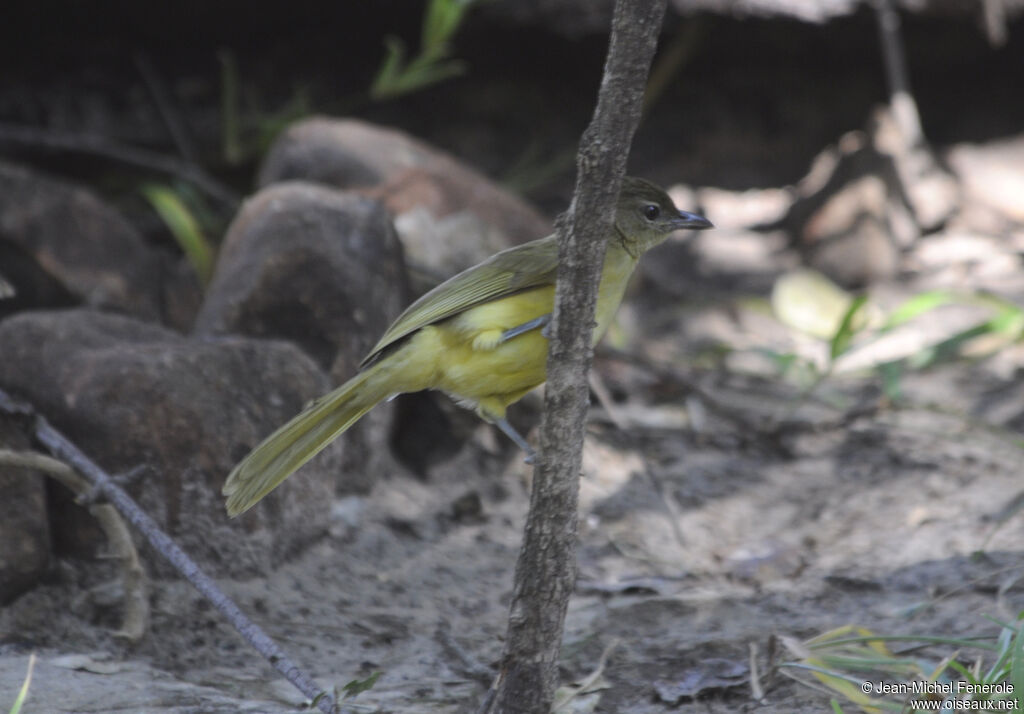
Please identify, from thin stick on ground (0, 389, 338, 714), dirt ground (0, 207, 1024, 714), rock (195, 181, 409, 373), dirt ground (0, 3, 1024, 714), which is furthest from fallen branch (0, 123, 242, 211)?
thin stick on ground (0, 389, 338, 714)

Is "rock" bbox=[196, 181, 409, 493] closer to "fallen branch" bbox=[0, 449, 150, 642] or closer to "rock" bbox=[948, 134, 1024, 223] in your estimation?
"fallen branch" bbox=[0, 449, 150, 642]

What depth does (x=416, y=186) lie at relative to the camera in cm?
528

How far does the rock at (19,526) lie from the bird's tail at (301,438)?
1.94ft

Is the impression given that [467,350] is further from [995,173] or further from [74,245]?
[995,173]

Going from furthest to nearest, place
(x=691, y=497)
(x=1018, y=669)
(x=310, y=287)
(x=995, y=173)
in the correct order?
(x=995, y=173)
(x=691, y=497)
(x=310, y=287)
(x=1018, y=669)

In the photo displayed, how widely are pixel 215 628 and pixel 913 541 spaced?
7.63 ft

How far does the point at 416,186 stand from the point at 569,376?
3.12 metres

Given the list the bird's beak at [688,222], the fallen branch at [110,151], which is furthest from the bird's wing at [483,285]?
the fallen branch at [110,151]

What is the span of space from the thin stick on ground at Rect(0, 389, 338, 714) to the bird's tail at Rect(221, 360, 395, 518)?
0.19 metres

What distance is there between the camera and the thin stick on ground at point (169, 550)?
2.43 meters

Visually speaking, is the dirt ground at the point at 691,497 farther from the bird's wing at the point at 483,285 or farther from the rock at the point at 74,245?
the rock at the point at 74,245

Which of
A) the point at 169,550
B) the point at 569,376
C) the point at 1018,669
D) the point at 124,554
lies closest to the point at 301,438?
the point at 169,550

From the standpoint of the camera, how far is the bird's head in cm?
349

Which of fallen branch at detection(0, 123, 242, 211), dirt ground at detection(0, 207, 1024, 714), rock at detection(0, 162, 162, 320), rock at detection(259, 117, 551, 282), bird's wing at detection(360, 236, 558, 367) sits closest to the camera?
dirt ground at detection(0, 207, 1024, 714)
